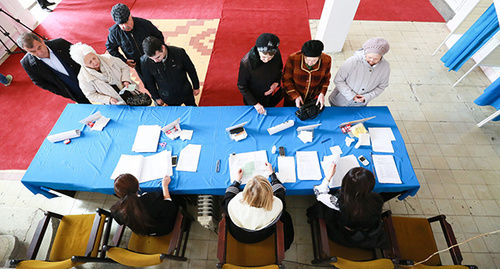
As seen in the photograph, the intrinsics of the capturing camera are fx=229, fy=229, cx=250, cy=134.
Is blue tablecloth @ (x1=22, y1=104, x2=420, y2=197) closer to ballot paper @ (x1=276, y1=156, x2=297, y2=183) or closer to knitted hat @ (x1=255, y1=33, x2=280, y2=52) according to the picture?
ballot paper @ (x1=276, y1=156, x2=297, y2=183)

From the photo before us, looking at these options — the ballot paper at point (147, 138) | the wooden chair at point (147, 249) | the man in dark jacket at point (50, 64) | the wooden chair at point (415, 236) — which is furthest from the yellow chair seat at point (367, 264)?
the man in dark jacket at point (50, 64)

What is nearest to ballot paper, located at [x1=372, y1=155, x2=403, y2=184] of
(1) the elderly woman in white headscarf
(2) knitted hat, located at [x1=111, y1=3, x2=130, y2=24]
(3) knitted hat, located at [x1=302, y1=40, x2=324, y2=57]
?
(3) knitted hat, located at [x1=302, y1=40, x2=324, y2=57]

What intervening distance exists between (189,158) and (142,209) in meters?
0.73

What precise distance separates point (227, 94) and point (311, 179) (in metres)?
2.55

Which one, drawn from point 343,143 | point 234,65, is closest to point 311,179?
point 343,143

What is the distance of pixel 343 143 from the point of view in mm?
2648

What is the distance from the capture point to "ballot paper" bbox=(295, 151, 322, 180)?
241 cm

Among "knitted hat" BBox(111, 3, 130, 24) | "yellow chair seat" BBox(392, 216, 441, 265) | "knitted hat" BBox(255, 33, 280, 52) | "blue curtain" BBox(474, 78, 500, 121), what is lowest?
"blue curtain" BBox(474, 78, 500, 121)

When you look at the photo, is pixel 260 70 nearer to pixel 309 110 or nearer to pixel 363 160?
pixel 309 110

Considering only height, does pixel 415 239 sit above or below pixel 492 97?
above

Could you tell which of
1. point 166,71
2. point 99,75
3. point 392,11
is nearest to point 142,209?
point 166,71

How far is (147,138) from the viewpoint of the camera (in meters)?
2.73

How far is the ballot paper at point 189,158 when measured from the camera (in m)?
2.49

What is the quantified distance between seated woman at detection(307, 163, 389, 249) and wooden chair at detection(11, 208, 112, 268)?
218cm
